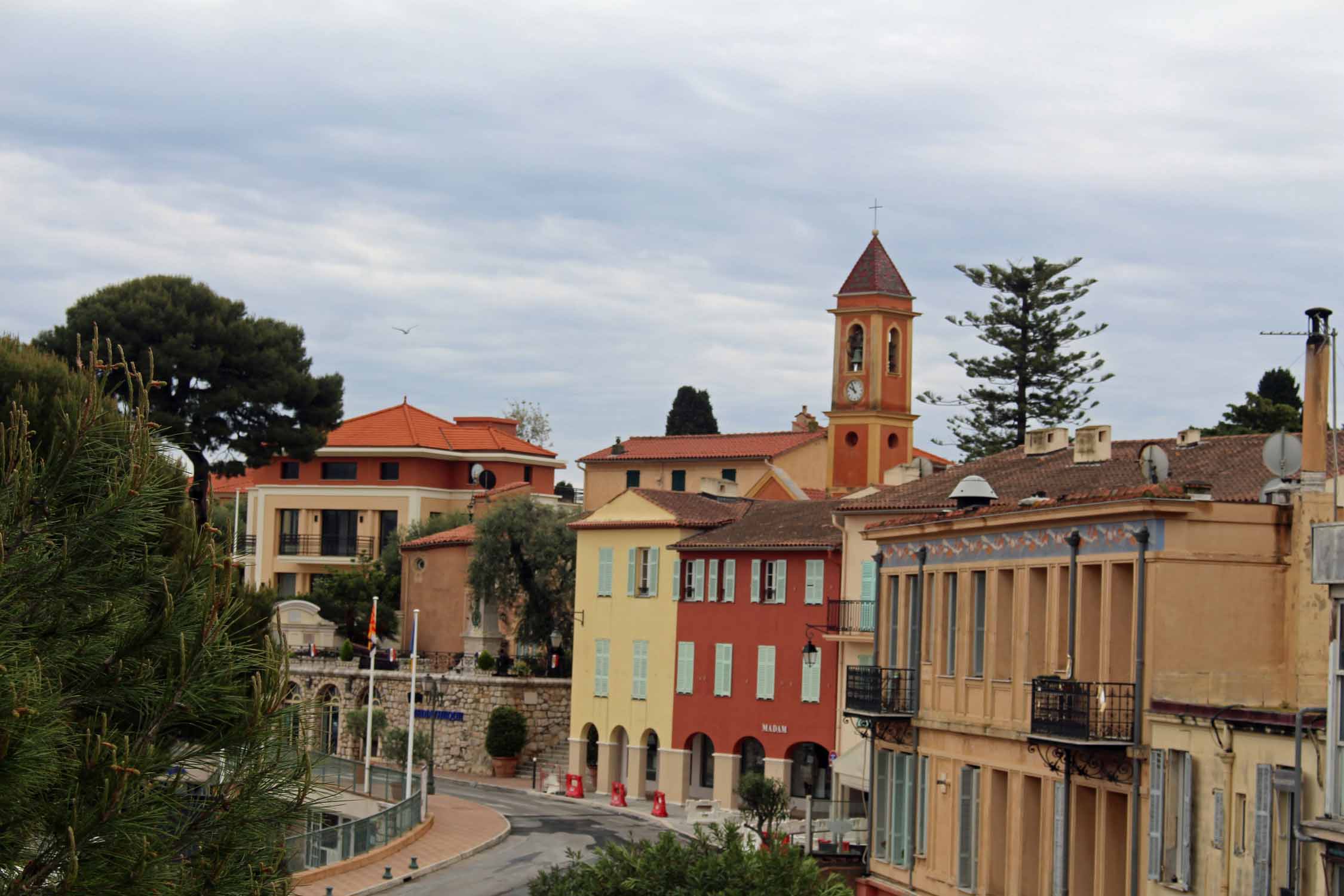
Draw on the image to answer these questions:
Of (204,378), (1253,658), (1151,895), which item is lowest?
(1151,895)

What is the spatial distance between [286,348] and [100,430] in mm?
52367

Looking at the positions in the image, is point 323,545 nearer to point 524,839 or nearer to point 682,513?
point 682,513

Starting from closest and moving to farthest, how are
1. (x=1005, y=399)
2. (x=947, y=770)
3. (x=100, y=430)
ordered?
1. (x=100, y=430)
2. (x=947, y=770)
3. (x=1005, y=399)

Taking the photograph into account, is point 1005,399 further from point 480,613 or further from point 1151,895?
point 1151,895

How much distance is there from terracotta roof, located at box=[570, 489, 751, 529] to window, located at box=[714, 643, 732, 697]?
4.67m

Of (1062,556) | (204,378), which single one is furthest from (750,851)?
(204,378)

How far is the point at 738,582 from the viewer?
60844mm

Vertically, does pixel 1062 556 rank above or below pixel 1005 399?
below

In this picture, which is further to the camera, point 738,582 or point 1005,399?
point 1005,399

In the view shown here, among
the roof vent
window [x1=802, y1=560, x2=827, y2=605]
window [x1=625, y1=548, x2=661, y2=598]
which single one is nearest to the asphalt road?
window [x1=625, y1=548, x2=661, y2=598]

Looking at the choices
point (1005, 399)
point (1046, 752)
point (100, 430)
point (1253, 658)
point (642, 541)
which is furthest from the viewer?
point (1005, 399)

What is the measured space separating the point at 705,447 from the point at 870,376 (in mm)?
17058

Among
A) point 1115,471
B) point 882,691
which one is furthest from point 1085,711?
point 1115,471

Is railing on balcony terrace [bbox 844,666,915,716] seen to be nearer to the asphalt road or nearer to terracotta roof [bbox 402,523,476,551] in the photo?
the asphalt road
